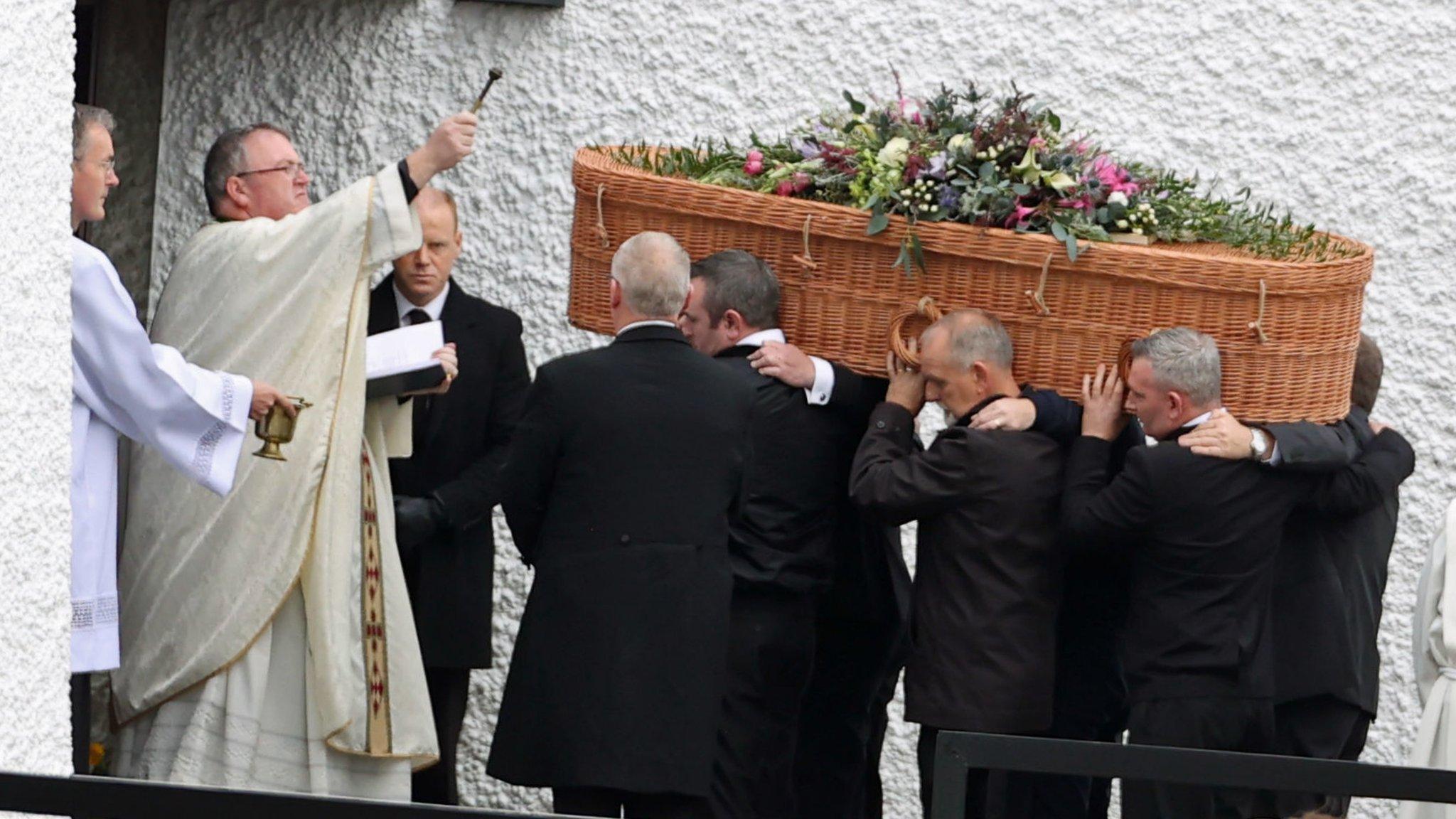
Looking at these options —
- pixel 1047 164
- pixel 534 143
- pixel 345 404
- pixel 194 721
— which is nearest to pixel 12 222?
pixel 345 404

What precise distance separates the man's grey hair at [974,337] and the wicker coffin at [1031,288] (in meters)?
0.04

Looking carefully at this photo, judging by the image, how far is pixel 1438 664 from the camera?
16.6 ft

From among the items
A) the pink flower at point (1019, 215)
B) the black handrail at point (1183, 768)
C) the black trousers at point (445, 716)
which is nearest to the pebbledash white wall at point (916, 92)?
the black trousers at point (445, 716)

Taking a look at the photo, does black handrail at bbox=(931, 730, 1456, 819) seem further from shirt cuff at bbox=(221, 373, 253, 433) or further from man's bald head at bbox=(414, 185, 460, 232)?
man's bald head at bbox=(414, 185, 460, 232)

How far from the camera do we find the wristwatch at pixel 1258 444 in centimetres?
455

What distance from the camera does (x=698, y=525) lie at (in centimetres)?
451

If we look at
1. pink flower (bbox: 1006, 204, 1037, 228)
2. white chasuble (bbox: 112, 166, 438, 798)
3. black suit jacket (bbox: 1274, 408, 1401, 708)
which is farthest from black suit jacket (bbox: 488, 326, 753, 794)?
black suit jacket (bbox: 1274, 408, 1401, 708)

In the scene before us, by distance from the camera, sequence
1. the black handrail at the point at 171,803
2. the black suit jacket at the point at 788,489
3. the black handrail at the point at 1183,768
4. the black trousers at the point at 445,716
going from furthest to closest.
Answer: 1. the black trousers at the point at 445,716
2. the black suit jacket at the point at 788,489
3. the black handrail at the point at 1183,768
4. the black handrail at the point at 171,803

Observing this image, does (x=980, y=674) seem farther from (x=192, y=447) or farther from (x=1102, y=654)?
(x=192, y=447)

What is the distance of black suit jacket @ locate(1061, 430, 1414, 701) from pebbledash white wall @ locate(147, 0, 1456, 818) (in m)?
1.52

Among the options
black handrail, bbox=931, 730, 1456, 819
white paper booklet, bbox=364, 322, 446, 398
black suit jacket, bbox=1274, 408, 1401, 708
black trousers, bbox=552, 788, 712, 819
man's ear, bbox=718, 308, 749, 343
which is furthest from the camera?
black suit jacket, bbox=1274, 408, 1401, 708

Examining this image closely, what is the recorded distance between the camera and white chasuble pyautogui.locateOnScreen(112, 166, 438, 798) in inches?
176

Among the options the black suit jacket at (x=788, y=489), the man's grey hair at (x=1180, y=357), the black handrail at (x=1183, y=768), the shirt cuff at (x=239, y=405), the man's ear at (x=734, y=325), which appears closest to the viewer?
the black handrail at (x=1183, y=768)

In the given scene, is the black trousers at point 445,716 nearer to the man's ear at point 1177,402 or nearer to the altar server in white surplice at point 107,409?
the altar server in white surplice at point 107,409
